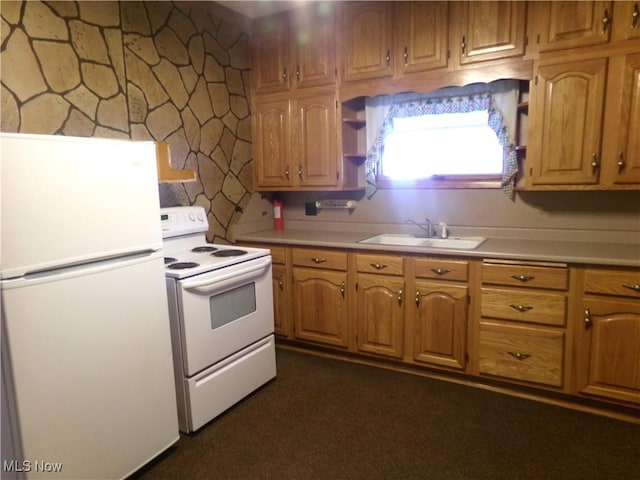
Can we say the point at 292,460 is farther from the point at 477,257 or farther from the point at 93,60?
the point at 93,60

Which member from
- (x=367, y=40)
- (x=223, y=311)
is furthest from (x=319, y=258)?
(x=367, y=40)

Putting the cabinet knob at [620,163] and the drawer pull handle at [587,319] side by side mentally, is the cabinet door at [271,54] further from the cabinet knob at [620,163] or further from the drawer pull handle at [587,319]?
the drawer pull handle at [587,319]

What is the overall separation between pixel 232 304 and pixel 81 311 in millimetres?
881

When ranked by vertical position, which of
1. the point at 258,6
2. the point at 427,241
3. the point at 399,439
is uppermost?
the point at 258,6

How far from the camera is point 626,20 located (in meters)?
2.16

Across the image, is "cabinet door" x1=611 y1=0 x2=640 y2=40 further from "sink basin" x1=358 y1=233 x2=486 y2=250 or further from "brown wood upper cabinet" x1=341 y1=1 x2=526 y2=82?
"sink basin" x1=358 y1=233 x2=486 y2=250

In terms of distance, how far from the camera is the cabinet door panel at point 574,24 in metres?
2.21

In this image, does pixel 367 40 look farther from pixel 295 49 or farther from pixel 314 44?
pixel 295 49

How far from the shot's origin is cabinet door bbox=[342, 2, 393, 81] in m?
2.79

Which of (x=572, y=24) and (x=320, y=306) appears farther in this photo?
(x=320, y=306)

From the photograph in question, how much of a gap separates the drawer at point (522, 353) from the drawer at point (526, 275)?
0.84ft

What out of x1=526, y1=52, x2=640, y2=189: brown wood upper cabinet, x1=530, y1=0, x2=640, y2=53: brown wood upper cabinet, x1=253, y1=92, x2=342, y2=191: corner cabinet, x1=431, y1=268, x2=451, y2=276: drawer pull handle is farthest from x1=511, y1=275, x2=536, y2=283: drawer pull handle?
x1=253, y1=92, x2=342, y2=191: corner cabinet

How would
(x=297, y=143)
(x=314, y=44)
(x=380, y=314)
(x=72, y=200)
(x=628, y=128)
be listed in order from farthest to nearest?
(x=297, y=143), (x=314, y=44), (x=380, y=314), (x=628, y=128), (x=72, y=200)

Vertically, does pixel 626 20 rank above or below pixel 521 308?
above
